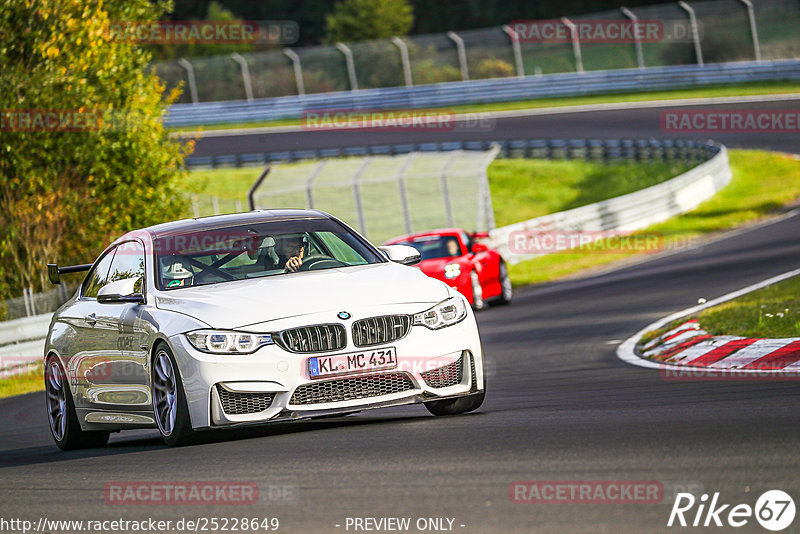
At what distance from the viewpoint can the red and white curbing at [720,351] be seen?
35.2 feet

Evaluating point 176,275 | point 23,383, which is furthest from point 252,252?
point 23,383

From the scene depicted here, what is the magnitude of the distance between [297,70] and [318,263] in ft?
150

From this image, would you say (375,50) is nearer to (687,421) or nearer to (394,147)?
(394,147)

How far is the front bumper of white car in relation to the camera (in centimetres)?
777

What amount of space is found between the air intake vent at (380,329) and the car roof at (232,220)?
5.46 ft

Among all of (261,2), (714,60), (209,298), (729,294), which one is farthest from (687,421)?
(261,2)

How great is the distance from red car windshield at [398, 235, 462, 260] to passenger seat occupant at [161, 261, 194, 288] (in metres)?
12.6

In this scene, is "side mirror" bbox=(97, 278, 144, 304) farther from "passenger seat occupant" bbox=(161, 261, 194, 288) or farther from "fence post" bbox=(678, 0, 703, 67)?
"fence post" bbox=(678, 0, 703, 67)

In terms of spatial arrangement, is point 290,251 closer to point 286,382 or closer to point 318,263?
point 318,263

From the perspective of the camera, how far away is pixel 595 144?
141ft

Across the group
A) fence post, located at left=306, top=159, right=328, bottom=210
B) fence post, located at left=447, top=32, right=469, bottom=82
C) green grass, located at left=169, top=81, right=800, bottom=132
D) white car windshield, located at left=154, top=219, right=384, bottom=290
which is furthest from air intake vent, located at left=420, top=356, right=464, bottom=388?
fence post, located at left=447, top=32, right=469, bottom=82

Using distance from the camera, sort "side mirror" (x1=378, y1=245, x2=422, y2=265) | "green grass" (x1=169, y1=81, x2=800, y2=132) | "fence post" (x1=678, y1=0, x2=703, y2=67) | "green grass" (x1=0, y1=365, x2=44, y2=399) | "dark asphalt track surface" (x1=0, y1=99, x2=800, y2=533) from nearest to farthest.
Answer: "dark asphalt track surface" (x1=0, y1=99, x2=800, y2=533), "side mirror" (x1=378, y1=245, x2=422, y2=265), "green grass" (x1=0, y1=365, x2=44, y2=399), "green grass" (x1=169, y1=81, x2=800, y2=132), "fence post" (x1=678, y1=0, x2=703, y2=67)

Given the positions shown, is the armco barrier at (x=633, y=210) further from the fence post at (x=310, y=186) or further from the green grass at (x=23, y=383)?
the green grass at (x=23, y=383)

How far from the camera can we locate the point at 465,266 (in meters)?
21.2
